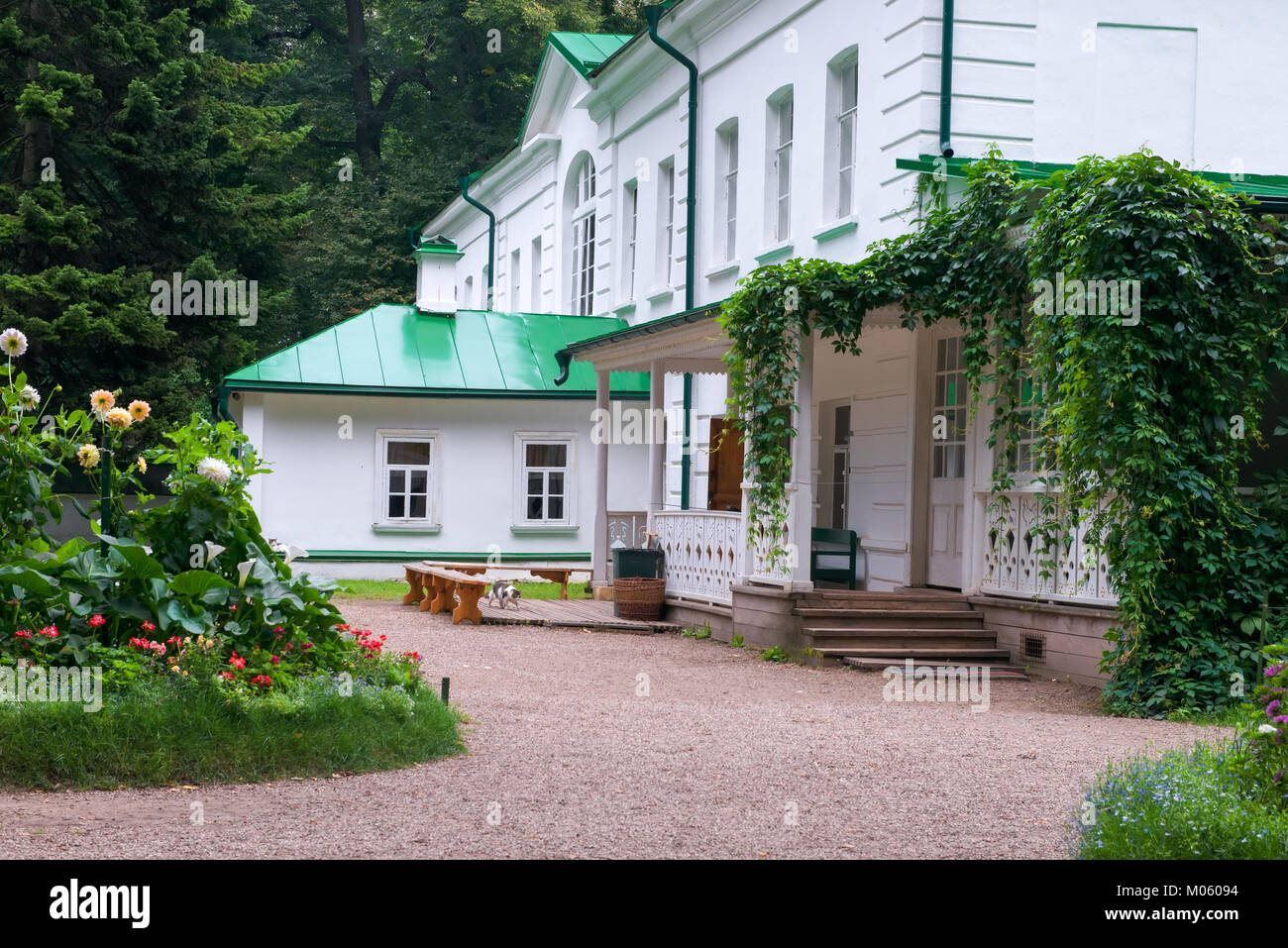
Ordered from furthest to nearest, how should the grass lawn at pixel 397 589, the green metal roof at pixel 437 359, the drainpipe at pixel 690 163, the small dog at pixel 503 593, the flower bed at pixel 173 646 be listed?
the green metal roof at pixel 437 359, the grass lawn at pixel 397 589, the drainpipe at pixel 690 163, the small dog at pixel 503 593, the flower bed at pixel 173 646

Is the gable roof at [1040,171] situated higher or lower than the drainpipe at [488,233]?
lower

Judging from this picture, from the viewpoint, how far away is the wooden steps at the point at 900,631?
12477 mm

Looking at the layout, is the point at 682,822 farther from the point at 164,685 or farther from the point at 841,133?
the point at 841,133

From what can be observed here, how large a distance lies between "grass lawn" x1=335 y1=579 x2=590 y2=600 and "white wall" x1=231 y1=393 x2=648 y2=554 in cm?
59

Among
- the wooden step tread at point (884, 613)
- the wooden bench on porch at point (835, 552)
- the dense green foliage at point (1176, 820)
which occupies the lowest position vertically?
the dense green foliage at point (1176, 820)

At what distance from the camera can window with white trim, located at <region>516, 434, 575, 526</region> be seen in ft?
73.5

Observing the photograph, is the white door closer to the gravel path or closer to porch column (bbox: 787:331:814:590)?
porch column (bbox: 787:331:814:590)

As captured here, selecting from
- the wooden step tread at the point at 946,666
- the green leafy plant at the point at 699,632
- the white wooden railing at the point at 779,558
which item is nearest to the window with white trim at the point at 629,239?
the green leafy plant at the point at 699,632

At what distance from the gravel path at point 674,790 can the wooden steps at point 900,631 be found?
110 cm

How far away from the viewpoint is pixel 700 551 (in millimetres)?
15883

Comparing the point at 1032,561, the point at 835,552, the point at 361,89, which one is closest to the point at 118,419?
the point at 1032,561

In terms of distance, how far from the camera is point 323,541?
70.6 ft

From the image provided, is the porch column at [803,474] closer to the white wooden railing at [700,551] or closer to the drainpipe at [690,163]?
the white wooden railing at [700,551]

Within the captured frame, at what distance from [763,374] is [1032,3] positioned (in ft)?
15.1
